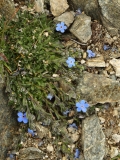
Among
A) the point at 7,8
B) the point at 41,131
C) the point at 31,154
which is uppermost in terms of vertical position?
the point at 7,8

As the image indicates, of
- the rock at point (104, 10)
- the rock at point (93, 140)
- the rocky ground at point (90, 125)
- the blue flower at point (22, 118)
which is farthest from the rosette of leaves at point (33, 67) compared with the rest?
the rock at point (104, 10)

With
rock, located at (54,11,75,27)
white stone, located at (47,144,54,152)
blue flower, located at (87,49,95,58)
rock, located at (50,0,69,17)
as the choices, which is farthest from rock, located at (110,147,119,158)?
rock, located at (50,0,69,17)

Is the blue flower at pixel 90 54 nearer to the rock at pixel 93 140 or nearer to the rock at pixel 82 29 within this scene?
the rock at pixel 82 29

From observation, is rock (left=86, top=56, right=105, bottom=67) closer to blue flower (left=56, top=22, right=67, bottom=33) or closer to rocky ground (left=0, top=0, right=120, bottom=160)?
rocky ground (left=0, top=0, right=120, bottom=160)

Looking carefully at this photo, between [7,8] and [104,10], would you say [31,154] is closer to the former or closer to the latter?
[7,8]

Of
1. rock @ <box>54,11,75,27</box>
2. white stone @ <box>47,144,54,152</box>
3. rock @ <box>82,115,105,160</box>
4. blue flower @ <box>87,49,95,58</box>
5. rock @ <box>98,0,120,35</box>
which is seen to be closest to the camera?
rock @ <box>82,115,105,160</box>

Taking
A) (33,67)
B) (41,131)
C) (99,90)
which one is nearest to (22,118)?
(41,131)
